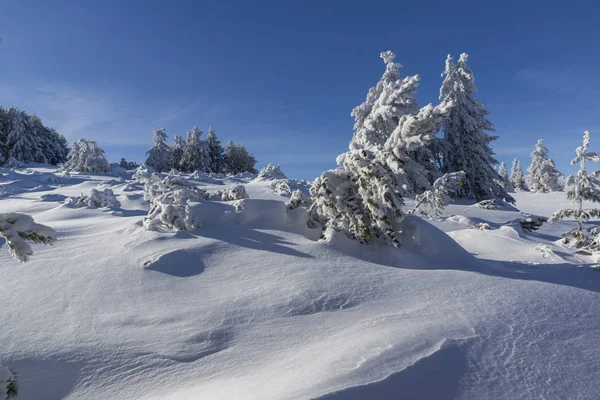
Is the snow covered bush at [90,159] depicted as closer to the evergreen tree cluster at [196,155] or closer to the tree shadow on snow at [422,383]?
the evergreen tree cluster at [196,155]

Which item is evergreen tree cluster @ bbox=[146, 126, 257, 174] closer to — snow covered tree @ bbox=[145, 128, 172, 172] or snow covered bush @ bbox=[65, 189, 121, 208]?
snow covered tree @ bbox=[145, 128, 172, 172]

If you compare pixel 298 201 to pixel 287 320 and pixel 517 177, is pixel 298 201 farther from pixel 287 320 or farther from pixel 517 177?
pixel 517 177

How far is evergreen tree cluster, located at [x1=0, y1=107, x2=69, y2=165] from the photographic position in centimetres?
3381

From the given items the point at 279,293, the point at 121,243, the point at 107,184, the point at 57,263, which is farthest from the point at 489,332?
the point at 107,184

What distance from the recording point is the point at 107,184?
13.4m

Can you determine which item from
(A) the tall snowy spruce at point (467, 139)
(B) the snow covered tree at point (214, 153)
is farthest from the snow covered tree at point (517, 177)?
(B) the snow covered tree at point (214, 153)

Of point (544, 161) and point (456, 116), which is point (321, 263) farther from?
point (544, 161)

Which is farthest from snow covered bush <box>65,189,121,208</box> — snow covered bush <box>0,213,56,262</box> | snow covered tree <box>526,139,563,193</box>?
snow covered tree <box>526,139,563,193</box>

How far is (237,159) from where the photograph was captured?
44875 millimetres

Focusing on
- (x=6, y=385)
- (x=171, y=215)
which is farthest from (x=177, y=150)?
(x=6, y=385)

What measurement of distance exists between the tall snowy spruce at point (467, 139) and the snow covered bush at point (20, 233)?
2247cm

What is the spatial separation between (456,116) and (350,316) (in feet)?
72.8

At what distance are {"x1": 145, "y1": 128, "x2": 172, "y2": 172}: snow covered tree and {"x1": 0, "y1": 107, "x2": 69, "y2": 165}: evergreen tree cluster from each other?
11.1 m

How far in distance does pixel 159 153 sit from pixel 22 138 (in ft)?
43.5
